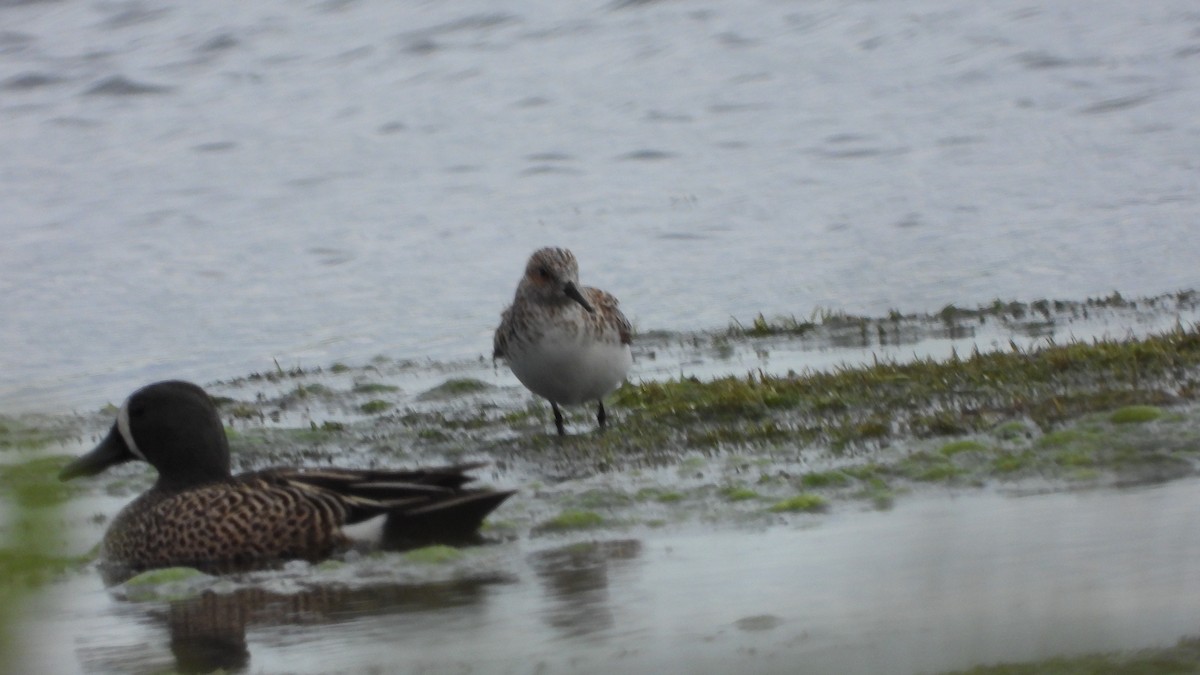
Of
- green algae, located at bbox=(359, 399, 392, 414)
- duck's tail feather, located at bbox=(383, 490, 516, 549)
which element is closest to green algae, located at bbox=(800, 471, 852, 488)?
duck's tail feather, located at bbox=(383, 490, 516, 549)

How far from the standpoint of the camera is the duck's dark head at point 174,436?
23.6 ft

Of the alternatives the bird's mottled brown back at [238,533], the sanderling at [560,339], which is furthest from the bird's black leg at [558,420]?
the bird's mottled brown back at [238,533]

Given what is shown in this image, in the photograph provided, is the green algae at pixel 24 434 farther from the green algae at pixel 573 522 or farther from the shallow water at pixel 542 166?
the shallow water at pixel 542 166

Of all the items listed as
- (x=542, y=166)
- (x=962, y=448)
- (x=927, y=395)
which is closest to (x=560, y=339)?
(x=927, y=395)

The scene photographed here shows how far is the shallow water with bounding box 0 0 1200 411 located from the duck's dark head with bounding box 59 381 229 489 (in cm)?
368

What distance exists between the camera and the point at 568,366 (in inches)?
339

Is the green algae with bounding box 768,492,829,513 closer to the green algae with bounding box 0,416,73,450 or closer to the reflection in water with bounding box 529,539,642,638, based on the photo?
the reflection in water with bounding box 529,539,642,638

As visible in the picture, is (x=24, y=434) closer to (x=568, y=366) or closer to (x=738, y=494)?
(x=738, y=494)

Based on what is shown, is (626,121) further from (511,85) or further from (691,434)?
(691,434)

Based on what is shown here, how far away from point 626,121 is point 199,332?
7.99 meters

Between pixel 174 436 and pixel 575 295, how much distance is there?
234 cm

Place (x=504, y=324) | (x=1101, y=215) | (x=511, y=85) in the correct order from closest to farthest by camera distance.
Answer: (x=504, y=324) < (x=1101, y=215) < (x=511, y=85)

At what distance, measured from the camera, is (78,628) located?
5.68m

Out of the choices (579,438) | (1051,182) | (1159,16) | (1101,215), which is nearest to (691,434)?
(579,438)
